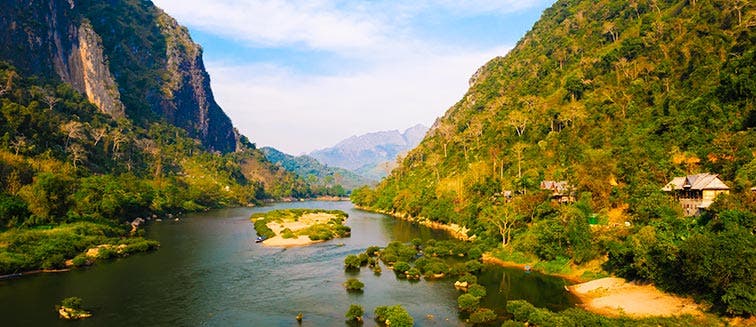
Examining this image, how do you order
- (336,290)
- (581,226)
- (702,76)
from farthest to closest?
1. (702,76)
2. (581,226)
3. (336,290)

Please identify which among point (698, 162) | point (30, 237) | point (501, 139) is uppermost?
point (501, 139)

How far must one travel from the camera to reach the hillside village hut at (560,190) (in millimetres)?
85438

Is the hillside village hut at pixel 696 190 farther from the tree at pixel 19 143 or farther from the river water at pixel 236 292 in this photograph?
the tree at pixel 19 143

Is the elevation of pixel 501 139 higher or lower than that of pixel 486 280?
higher

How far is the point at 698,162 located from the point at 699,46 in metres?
39.3

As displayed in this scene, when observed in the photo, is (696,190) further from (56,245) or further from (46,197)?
(46,197)

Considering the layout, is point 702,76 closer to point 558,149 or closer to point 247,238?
point 558,149

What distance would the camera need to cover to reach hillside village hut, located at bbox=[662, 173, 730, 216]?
61.6 metres

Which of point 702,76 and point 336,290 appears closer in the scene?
point 336,290

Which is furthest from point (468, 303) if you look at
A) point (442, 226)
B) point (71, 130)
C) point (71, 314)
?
point (71, 130)

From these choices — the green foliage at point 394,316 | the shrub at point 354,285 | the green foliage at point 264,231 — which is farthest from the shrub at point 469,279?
the green foliage at point 264,231

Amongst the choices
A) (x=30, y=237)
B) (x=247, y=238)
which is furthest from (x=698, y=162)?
(x=30, y=237)

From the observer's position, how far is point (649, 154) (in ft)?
261

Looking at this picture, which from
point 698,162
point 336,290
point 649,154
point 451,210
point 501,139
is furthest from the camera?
point 501,139
